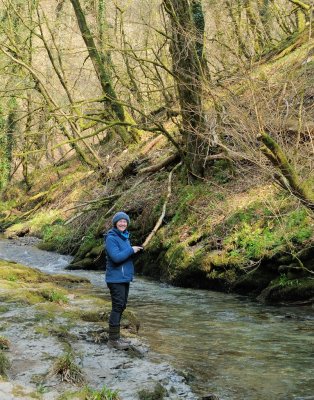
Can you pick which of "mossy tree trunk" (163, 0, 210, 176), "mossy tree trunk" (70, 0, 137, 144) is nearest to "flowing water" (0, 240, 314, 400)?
→ "mossy tree trunk" (163, 0, 210, 176)

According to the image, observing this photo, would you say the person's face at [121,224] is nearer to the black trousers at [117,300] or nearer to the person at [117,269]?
the person at [117,269]

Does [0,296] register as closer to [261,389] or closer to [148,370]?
[148,370]

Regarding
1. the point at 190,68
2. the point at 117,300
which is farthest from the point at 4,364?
the point at 190,68

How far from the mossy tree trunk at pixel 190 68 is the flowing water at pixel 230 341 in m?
4.41

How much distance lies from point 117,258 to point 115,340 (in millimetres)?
1073

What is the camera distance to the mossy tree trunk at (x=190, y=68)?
13.5 m

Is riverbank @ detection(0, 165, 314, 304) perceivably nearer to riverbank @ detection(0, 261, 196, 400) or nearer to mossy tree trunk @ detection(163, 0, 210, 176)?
mossy tree trunk @ detection(163, 0, 210, 176)

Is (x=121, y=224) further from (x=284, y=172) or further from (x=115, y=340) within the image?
(x=284, y=172)

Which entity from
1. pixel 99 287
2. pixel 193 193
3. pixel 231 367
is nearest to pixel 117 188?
pixel 193 193

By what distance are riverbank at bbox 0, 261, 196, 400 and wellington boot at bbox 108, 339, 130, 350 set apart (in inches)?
3.2

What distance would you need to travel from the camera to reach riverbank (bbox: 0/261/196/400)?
5.48 m

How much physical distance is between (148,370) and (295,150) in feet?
15.3

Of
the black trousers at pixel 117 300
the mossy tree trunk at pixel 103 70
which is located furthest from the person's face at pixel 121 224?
the mossy tree trunk at pixel 103 70

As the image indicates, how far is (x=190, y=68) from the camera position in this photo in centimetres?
1435
